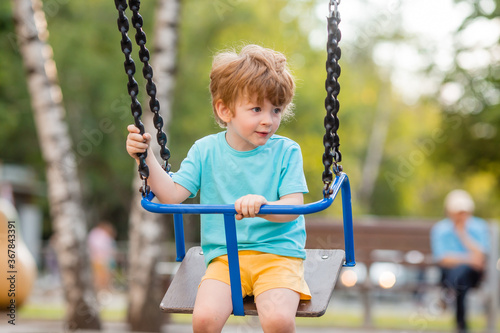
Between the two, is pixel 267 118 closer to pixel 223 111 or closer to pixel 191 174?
pixel 223 111

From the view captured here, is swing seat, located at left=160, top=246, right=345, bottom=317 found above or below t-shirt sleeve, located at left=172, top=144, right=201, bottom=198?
below

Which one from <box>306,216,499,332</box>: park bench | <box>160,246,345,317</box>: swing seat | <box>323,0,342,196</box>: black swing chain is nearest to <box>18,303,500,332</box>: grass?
<box>306,216,499,332</box>: park bench

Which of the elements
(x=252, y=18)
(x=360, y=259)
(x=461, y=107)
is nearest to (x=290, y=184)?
(x=360, y=259)

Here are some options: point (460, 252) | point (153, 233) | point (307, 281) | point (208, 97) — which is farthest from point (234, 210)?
point (208, 97)

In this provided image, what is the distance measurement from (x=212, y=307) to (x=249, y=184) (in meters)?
0.51

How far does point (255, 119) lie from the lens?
109 inches

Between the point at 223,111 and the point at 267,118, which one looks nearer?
the point at 267,118

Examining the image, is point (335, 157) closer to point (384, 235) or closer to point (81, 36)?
point (384, 235)

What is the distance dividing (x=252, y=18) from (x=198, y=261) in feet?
60.3

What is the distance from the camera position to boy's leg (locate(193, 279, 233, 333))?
2.65 m

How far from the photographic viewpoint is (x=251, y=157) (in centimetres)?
289

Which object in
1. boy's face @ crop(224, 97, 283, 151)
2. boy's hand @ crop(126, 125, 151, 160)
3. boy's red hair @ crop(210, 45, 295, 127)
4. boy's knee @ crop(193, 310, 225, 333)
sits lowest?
boy's knee @ crop(193, 310, 225, 333)

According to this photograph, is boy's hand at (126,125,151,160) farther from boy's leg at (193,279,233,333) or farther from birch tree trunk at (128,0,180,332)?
birch tree trunk at (128,0,180,332)

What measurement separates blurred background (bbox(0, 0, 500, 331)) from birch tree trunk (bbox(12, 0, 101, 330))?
3792 mm
